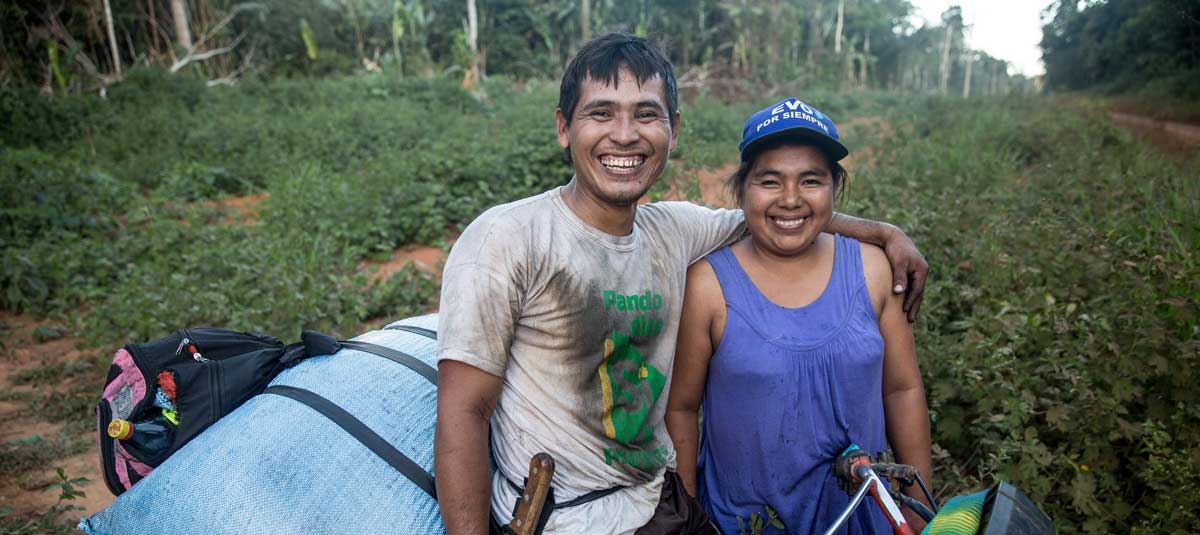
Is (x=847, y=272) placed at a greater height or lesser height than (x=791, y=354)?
greater

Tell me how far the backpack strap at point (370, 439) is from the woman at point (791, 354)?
702 mm

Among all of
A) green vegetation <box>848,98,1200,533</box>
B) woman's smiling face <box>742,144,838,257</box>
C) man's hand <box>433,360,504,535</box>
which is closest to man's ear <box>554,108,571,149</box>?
woman's smiling face <box>742,144,838,257</box>

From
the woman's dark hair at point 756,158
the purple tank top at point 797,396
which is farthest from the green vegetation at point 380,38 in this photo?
the purple tank top at point 797,396

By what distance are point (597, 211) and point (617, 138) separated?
0.61 ft

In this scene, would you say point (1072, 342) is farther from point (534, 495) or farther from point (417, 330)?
point (417, 330)

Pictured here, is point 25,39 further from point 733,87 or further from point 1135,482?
point 1135,482

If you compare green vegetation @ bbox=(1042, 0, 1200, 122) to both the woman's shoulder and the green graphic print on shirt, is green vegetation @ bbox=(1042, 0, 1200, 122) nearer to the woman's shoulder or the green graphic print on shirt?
the woman's shoulder

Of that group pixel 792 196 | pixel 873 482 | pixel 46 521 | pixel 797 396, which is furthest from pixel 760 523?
pixel 46 521

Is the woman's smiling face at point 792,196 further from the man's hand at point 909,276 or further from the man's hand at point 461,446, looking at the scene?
the man's hand at point 461,446

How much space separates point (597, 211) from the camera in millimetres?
1786

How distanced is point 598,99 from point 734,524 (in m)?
1.24

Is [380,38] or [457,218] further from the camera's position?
[380,38]

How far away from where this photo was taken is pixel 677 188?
5926 mm

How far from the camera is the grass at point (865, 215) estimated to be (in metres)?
2.62
